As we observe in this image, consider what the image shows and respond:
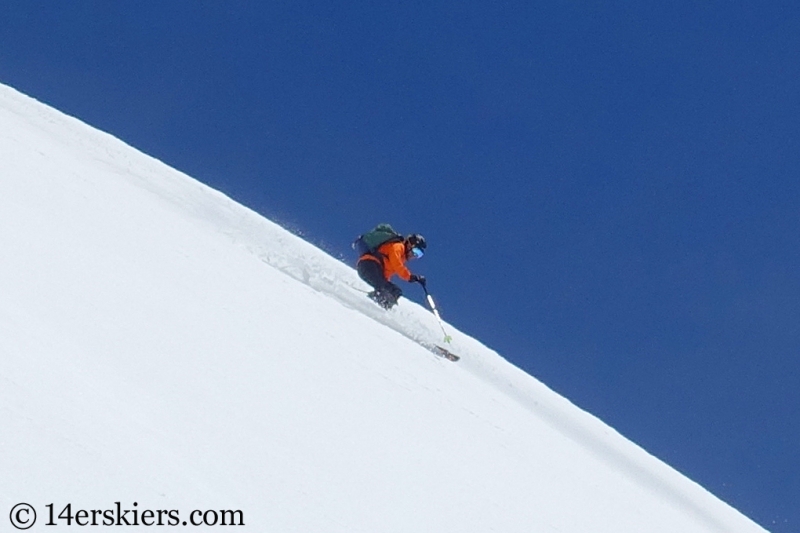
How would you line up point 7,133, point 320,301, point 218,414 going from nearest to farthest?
1. point 218,414
2. point 320,301
3. point 7,133

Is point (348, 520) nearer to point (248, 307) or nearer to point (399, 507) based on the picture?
point (399, 507)

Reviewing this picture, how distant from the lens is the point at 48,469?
5328mm

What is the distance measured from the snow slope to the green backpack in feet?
1.82

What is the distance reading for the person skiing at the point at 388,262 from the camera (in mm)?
13984

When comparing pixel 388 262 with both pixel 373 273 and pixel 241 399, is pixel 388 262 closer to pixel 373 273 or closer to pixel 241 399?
pixel 373 273

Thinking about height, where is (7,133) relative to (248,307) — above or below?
above

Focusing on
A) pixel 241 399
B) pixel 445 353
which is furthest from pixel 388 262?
pixel 241 399

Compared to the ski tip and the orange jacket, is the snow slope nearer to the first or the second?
the ski tip

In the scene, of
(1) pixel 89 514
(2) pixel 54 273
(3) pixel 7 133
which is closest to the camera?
(1) pixel 89 514

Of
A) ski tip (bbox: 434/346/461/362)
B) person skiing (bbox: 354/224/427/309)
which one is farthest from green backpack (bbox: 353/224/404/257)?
ski tip (bbox: 434/346/461/362)

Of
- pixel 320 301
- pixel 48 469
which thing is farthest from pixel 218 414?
pixel 320 301

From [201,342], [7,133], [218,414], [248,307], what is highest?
[7,133]

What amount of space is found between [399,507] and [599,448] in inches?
281

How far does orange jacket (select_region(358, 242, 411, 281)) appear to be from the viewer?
14.0 meters
